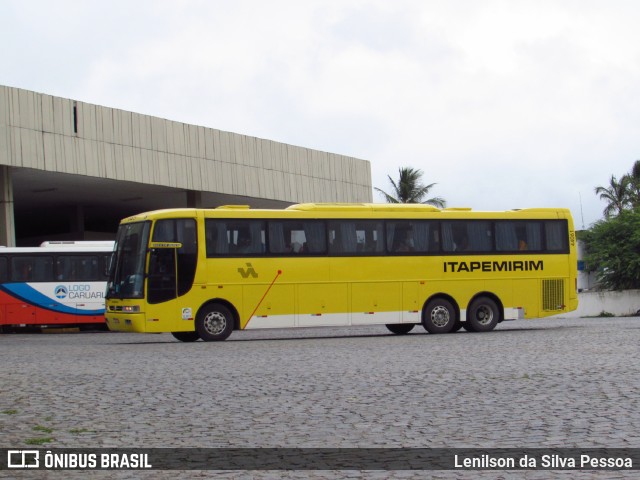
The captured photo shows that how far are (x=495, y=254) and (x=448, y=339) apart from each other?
16.4ft

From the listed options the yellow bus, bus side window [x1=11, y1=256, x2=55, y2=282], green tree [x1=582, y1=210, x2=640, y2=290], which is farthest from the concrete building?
the yellow bus

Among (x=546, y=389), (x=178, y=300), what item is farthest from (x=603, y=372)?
(x=178, y=300)

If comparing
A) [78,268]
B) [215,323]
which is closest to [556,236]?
[215,323]

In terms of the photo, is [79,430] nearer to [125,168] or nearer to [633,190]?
[125,168]

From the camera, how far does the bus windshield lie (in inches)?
952

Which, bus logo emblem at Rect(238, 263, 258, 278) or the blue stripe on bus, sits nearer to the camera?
bus logo emblem at Rect(238, 263, 258, 278)

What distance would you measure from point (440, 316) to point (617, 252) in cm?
4229

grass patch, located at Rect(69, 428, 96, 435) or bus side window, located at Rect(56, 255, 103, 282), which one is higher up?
bus side window, located at Rect(56, 255, 103, 282)

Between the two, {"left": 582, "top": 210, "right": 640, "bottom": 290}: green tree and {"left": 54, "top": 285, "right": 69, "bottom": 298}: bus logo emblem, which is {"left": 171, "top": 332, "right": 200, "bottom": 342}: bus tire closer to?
{"left": 54, "top": 285, "right": 69, "bottom": 298}: bus logo emblem

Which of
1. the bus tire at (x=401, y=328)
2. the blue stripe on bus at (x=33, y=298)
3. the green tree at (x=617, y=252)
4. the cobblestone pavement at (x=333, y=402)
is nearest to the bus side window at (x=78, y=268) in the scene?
the blue stripe on bus at (x=33, y=298)

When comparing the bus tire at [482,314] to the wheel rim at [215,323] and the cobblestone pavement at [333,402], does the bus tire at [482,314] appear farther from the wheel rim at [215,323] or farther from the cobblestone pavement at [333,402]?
the cobblestone pavement at [333,402]

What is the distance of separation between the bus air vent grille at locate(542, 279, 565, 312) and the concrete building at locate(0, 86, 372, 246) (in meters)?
20.9

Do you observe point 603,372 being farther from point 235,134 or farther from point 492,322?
point 235,134

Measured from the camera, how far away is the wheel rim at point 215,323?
24578 mm
